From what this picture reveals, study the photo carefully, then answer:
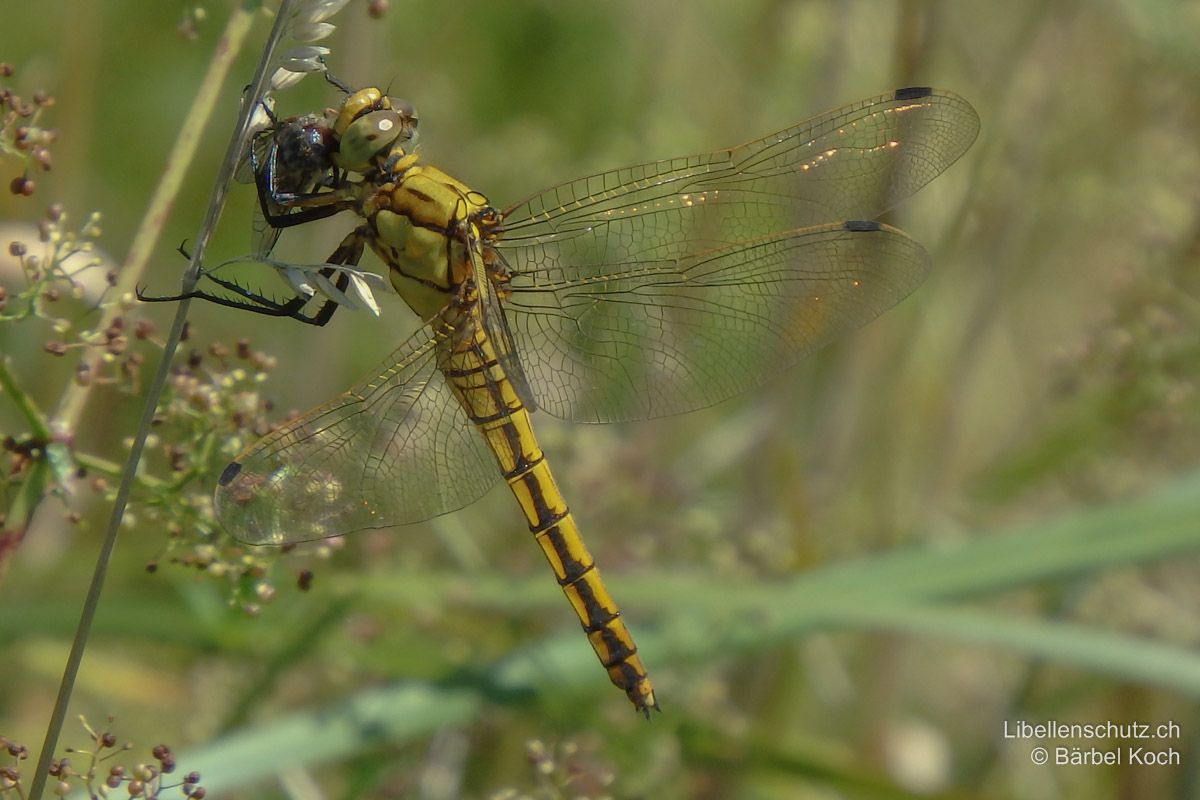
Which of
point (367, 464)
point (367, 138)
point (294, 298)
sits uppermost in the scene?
point (367, 138)

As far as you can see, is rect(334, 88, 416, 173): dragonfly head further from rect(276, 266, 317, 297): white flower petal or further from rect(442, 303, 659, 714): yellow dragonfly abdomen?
rect(276, 266, 317, 297): white flower petal

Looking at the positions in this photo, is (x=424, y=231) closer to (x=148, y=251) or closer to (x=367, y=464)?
(x=367, y=464)

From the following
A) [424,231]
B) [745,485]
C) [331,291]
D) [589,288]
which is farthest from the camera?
[745,485]

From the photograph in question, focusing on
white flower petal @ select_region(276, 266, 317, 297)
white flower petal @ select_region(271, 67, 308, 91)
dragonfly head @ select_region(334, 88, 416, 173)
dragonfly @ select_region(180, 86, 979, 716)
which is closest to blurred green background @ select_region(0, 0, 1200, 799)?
dragonfly @ select_region(180, 86, 979, 716)

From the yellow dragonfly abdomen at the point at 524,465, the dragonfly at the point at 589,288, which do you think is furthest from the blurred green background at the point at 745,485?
the dragonfly at the point at 589,288

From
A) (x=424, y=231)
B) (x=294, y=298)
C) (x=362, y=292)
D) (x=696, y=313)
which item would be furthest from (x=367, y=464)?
(x=696, y=313)

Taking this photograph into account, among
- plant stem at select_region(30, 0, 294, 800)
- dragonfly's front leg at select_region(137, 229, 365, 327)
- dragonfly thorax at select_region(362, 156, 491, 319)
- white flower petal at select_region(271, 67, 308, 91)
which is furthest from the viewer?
dragonfly thorax at select_region(362, 156, 491, 319)

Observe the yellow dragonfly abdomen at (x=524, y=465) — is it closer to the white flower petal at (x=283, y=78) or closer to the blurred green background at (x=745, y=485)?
the blurred green background at (x=745, y=485)
